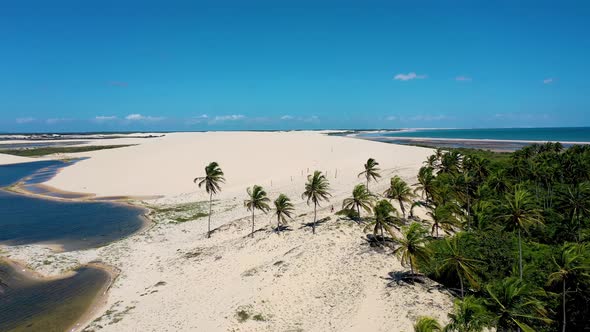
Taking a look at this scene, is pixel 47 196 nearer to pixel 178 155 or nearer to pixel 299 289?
pixel 178 155

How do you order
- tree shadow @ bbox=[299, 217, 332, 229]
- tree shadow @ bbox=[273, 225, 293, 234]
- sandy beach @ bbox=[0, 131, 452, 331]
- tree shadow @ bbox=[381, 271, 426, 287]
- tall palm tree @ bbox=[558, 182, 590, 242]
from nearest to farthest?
sandy beach @ bbox=[0, 131, 452, 331], tree shadow @ bbox=[381, 271, 426, 287], tall palm tree @ bbox=[558, 182, 590, 242], tree shadow @ bbox=[299, 217, 332, 229], tree shadow @ bbox=[273, 225, 293, 234]

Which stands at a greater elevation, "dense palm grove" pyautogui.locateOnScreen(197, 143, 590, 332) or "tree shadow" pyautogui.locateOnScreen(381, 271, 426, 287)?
"dense palm grove" pyautogui.locateOnScreen(197, 143, 590, 332)

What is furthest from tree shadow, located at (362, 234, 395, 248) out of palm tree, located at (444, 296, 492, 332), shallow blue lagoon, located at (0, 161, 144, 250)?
shallow blue lagoon, located at (0, 161, 144, 250)

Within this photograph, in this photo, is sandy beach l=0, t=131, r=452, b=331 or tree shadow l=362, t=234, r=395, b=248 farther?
tree shadow l=362, t=234, r=395, b=248

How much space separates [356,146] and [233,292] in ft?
378

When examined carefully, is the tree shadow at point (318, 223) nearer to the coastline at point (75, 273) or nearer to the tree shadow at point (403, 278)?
the tree shadow at point (403, 278)

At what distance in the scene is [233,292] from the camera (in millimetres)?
32500

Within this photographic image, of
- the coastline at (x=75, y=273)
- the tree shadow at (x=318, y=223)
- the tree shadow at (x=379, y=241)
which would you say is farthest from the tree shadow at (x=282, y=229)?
the coastline at (x=75, y=273)

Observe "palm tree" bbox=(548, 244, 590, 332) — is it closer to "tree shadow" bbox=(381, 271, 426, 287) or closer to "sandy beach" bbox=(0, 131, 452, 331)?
"sandy beach" bbox=(0, 131, 452, 331)

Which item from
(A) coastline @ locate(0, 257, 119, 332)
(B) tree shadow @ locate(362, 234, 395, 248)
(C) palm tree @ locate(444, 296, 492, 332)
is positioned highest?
(C) palm tree @ locate(444, 296, 492, 332)

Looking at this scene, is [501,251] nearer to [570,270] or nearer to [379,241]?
[570,270]

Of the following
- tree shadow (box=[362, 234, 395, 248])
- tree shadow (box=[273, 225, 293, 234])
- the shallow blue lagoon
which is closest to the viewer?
tree shadow (box=[362, 234, 395, 248])

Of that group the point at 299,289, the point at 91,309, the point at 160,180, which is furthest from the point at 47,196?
the point at 299,289

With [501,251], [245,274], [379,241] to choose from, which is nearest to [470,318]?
[501,251]
